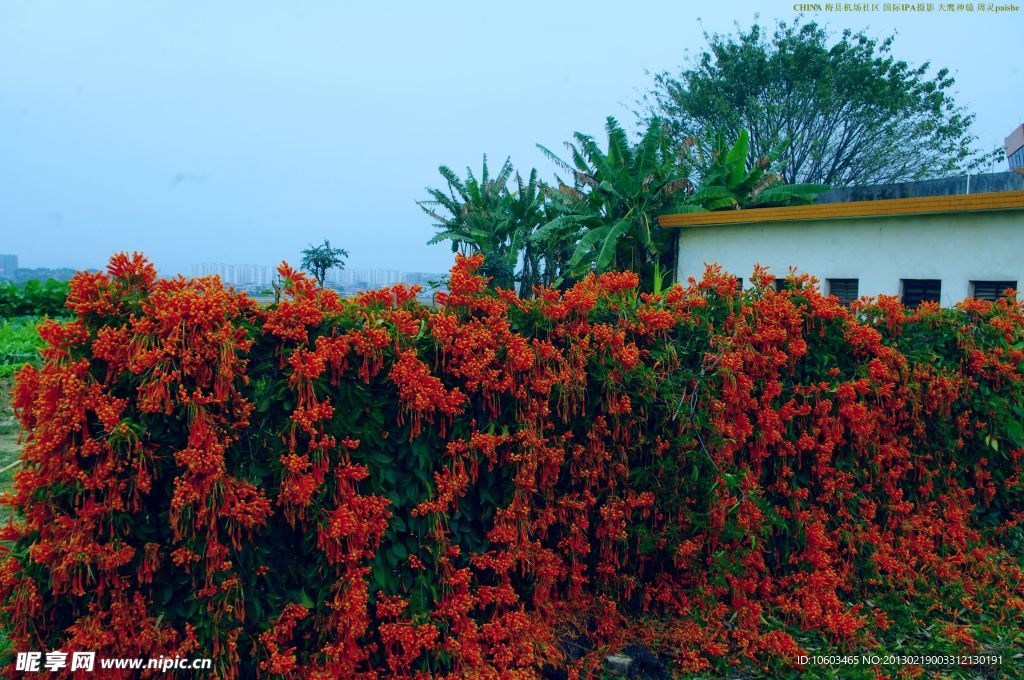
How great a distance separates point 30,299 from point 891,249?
706 inches

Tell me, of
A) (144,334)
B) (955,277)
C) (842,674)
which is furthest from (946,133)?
(144,334)

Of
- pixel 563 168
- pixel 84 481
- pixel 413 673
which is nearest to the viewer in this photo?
pixel 84 481

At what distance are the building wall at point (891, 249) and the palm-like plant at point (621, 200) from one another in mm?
2564

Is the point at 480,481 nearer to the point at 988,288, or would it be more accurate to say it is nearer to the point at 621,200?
the point at 988,288

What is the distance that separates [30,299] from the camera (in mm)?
16016

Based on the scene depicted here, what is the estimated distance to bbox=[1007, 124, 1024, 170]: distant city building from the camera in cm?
4272

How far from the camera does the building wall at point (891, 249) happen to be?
39.9ft

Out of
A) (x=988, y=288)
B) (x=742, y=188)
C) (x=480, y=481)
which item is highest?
(x=742, y=188)

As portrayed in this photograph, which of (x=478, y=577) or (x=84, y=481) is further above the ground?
(x=84, y=481)

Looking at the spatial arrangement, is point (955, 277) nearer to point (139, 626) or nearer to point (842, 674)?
point (842, 674)

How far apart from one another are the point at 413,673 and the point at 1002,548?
192 inches

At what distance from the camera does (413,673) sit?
339cm

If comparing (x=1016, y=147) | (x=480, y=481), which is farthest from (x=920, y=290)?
(x=1016, y=147)

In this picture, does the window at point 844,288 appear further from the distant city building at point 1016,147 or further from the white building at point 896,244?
the distant city building at point 1016,147
